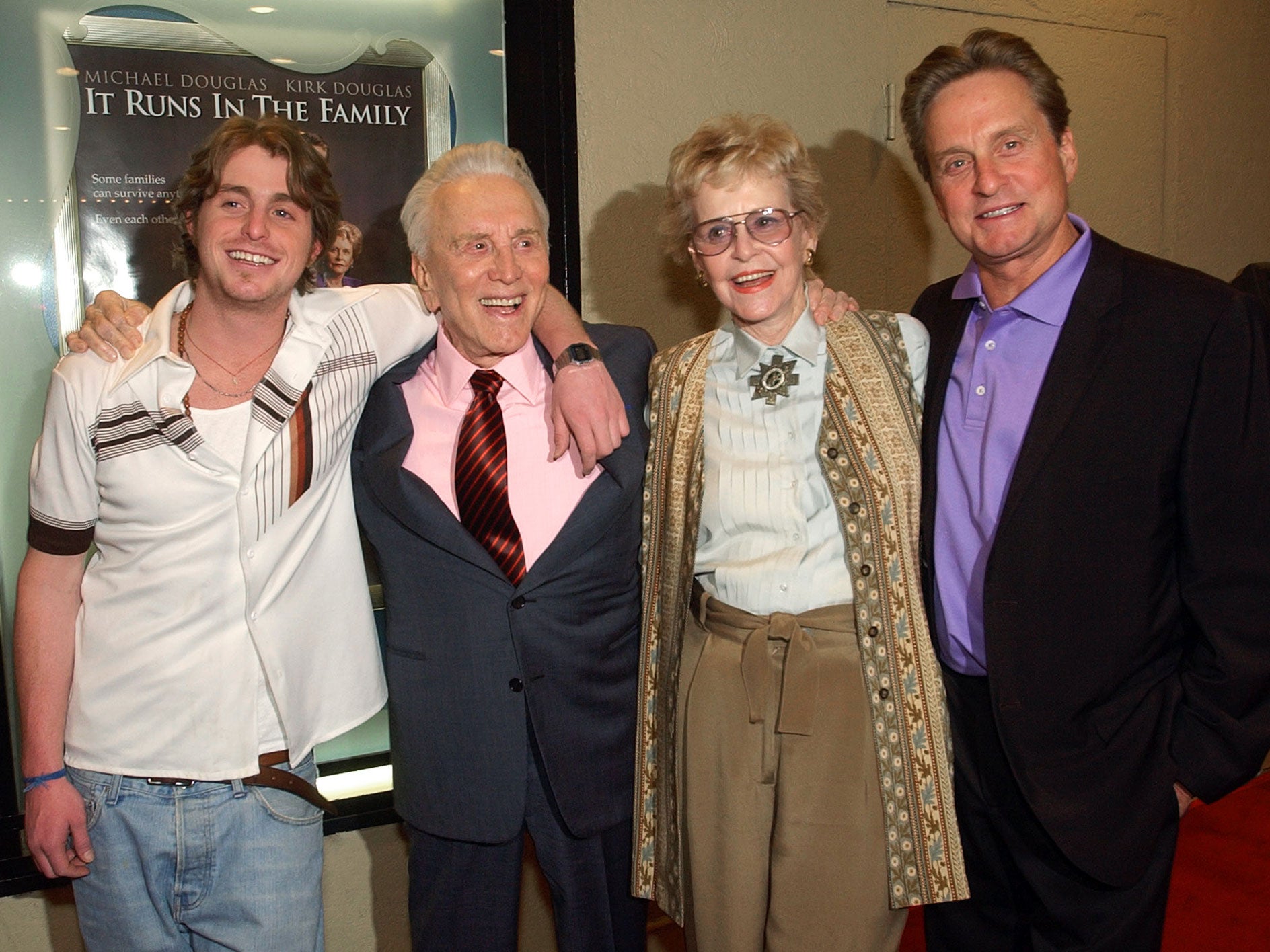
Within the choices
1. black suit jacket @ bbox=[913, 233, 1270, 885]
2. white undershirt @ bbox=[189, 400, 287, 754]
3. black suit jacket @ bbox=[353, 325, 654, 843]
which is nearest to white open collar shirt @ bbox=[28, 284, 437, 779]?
white undershirt @ bbox=[189, 400, 287, 754]

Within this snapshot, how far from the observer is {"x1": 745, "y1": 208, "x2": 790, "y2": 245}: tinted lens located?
186 cm

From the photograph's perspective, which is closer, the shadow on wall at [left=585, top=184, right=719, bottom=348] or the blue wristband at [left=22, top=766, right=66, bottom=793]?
the blue wristband at [left=22, top=766, right=66, bottom=793]

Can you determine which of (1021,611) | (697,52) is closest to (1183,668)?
(1021,611)

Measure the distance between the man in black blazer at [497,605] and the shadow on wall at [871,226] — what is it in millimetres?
1300

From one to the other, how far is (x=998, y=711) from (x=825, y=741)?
296 mm

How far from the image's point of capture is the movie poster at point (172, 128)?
88.9 inches

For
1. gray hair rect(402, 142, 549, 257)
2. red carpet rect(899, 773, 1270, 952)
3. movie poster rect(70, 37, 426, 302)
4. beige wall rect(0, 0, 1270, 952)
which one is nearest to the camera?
gray hair rect(402, 142, 549, 257)

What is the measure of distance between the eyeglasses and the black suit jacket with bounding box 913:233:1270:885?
1.68 ft

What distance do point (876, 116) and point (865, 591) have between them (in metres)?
1.83

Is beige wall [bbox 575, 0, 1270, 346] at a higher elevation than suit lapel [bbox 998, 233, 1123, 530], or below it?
higher

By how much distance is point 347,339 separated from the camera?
6.29ft

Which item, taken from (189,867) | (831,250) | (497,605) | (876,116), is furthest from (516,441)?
(876,116)

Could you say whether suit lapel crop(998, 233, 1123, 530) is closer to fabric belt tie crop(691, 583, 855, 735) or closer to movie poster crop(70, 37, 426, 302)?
fabric belt tie crop(691, 583, 855, 735)

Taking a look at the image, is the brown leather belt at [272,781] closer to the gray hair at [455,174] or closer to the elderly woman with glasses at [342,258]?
the gray hair at [455,174]
